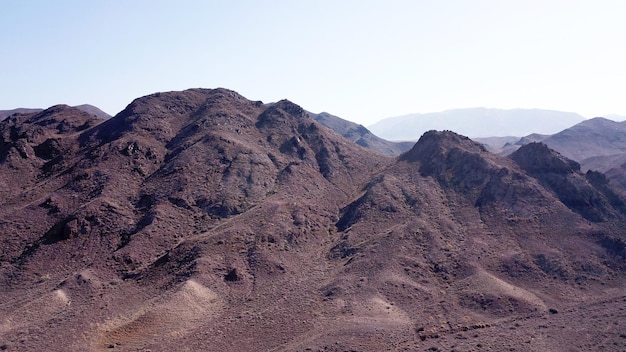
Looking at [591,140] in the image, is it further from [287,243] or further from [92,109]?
[92,109]

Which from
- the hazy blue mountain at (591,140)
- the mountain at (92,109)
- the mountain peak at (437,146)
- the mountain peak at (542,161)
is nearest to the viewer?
the mountain peak at (542,161)

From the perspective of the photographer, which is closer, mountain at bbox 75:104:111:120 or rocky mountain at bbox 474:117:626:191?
rocky mountain at bbox 474:117:626:191

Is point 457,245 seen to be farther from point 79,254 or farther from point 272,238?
point 79,254

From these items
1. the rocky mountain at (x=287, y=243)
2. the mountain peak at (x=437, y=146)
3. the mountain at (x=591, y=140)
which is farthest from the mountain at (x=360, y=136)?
the rocky mountain at (x=287, y=243)

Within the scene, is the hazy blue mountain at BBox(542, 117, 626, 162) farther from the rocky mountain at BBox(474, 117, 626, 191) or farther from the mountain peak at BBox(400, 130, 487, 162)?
the mountain peak at BBox(400, 130, 487, 162)

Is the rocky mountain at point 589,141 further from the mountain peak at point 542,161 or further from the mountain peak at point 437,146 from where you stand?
the mountain peak at point 437,146

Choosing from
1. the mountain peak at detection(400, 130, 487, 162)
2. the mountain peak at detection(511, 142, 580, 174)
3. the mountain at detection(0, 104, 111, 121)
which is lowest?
the mountain peak at detection(511, 142, 580, 174)

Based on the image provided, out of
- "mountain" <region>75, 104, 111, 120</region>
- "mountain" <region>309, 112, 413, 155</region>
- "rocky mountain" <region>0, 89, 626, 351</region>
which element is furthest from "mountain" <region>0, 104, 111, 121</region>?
"rocky mountain" <region>0, 89, 626, 351</region>
